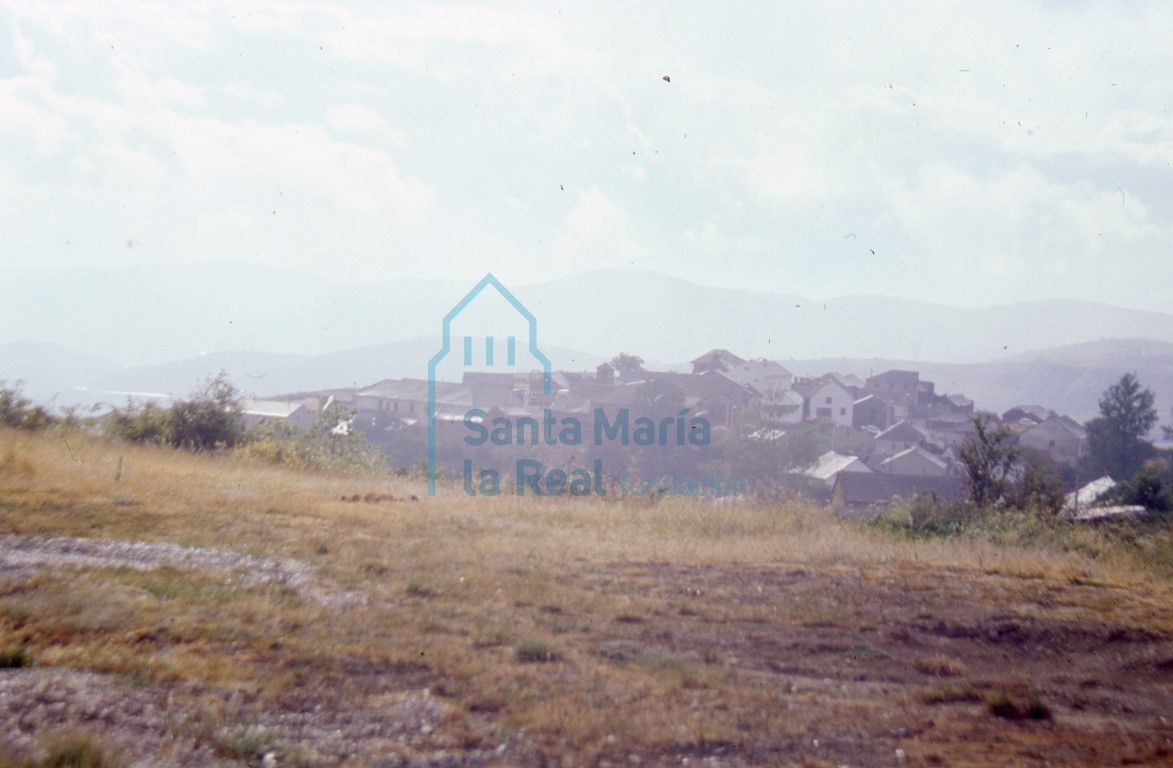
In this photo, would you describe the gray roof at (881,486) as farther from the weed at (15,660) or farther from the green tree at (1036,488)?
the weed at (15,660)

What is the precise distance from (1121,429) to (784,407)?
33.7 feet

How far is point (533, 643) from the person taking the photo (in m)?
5.10

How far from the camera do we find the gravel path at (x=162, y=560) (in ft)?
19.6

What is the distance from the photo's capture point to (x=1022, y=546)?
400 inches

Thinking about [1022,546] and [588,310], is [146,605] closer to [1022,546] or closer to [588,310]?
[1022,546]

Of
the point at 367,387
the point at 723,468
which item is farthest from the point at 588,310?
the point at 723,468

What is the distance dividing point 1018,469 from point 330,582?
12321mm

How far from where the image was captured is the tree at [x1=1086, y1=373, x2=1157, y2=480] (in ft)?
71.4

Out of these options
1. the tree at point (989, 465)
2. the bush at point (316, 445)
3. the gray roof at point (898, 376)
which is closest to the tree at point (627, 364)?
the gray roof at point (898, 376)

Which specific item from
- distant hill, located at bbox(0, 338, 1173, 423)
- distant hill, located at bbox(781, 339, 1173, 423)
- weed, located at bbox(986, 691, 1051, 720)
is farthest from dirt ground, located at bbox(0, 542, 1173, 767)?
distant hill, located at bbox(781, 339, 1173, 423)

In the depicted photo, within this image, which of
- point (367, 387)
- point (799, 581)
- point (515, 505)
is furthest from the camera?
point (367, 387)

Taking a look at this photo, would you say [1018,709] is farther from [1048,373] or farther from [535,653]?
[1048,373]

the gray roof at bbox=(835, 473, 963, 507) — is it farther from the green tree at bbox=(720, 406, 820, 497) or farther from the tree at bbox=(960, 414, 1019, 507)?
the green tree at bbox=(720, 406, 820, 497)

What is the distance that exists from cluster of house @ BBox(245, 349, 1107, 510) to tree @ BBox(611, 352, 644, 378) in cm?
34
